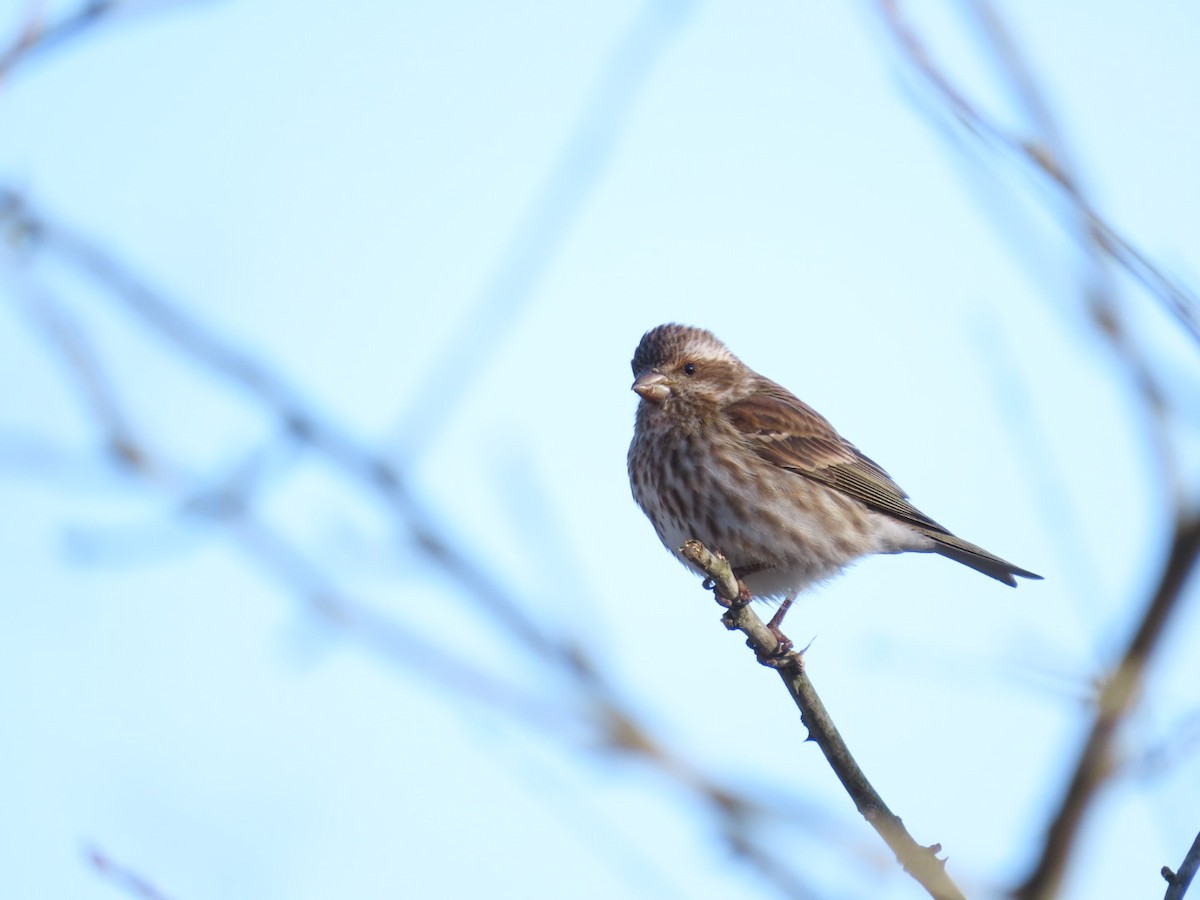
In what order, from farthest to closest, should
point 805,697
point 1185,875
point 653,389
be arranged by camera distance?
point 653,389
point 805,697
point 1185,875

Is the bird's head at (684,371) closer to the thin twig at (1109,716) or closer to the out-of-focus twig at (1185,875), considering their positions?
the out-of-focus twig at (1185,875)

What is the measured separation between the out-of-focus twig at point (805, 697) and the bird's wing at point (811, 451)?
286 cm

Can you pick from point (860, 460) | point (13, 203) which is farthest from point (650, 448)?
point (13, 203)

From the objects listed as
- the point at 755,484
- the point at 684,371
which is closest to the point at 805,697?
the point at 755,484

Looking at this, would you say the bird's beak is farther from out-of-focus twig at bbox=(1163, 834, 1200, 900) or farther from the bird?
out-of-focus twig at bbox=(1163, 834, 1200, 900)

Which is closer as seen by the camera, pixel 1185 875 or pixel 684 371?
pixel 1185 875

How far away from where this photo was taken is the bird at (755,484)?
8.80 m

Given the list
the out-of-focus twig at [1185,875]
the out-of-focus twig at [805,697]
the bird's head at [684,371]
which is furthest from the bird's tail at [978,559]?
the out-of-focus twig at [1185,875]

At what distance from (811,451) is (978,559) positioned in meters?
1.37

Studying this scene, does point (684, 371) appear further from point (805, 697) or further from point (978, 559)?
point (805, 697)

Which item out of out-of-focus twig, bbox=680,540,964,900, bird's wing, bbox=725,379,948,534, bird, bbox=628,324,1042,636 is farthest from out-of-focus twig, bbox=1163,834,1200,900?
bird's wing, bbox=725,379,948,534

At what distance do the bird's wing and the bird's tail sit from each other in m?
0.12

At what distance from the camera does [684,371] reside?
9758 millimetres

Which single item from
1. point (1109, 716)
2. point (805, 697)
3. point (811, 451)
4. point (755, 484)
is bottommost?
point (1109, 716)
